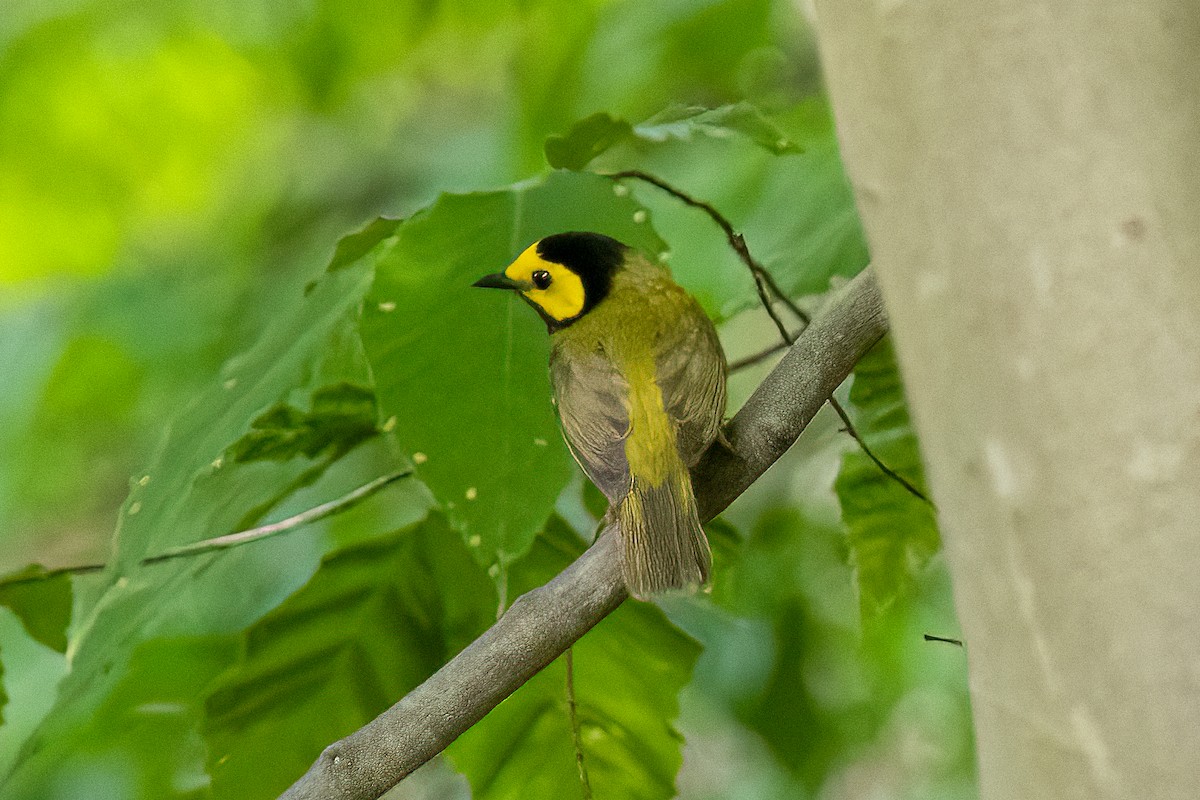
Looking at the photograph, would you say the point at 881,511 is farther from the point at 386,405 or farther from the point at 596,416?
the point at 386,405

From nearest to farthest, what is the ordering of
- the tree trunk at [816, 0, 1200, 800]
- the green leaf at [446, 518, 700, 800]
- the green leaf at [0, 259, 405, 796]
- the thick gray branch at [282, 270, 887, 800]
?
the tree trunk at [816, 0, 1200, 800] < the thick gray branch at [282, 270, 887, 800] < the green leaf at [0, 259, 405, 796] < the green leaf at [446, 518, 700, 800]

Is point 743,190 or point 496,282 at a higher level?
point 496,282

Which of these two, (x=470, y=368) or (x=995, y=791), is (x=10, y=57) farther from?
(x=995, y=791)

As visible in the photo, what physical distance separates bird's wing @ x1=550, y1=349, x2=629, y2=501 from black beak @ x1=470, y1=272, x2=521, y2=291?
0.06 metres

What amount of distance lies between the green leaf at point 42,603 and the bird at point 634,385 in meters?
0.32

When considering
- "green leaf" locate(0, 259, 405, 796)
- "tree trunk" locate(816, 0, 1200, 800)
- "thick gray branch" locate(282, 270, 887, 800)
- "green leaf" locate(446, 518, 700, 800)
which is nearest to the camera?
"tree trunk" locate(816, 0, 1200, 800)

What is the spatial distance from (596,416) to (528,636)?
0.19 metres

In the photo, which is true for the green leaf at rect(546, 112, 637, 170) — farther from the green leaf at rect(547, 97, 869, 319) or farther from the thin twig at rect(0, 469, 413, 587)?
the thin twig at rect(0, 469, 413, 587)

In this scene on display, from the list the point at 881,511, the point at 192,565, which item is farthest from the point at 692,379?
the point at 192,565

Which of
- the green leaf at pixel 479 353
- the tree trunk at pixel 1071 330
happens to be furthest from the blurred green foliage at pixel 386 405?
the tree trunk at pixel 1071 330

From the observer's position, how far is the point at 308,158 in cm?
90

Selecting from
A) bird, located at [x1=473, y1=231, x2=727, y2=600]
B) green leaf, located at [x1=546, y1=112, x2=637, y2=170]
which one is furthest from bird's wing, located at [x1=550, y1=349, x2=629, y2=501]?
green leaf, located at [x1=546, y1=112, x2=637, y2=170]

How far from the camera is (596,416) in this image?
0.55 m

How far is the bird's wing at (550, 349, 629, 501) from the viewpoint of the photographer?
0.54m
